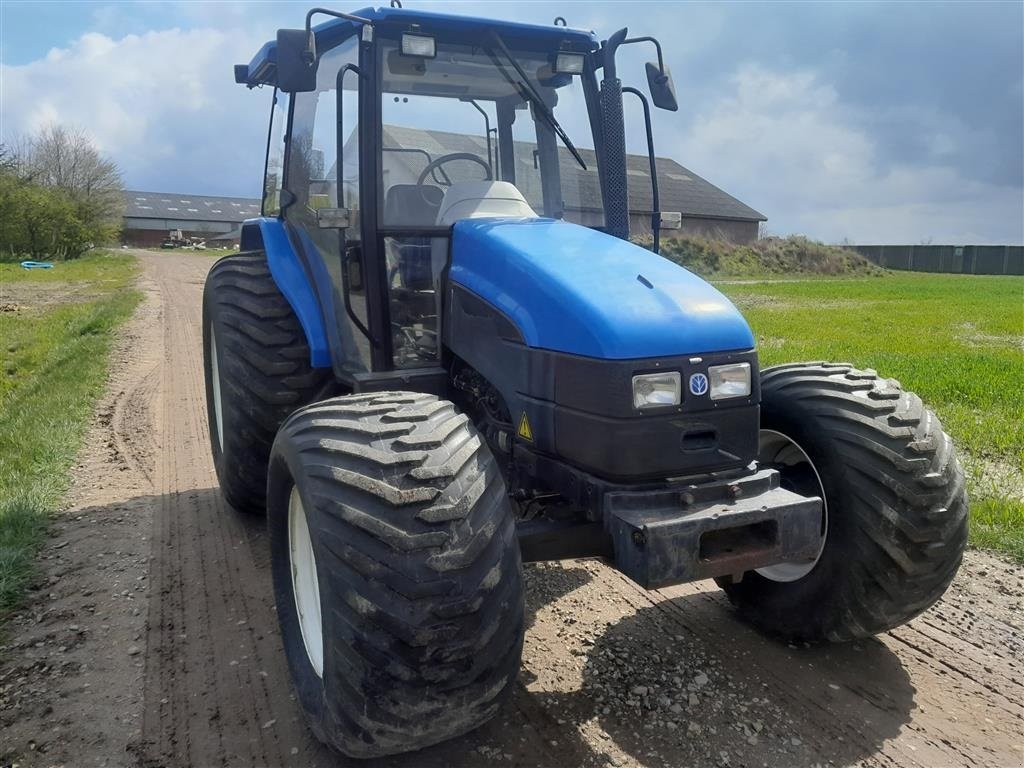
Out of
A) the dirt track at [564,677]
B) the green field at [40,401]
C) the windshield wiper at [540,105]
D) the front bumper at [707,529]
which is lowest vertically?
the dirt track at [564,677]

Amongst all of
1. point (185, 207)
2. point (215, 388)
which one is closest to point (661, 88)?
point (215, 388)

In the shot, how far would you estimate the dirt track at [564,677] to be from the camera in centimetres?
265

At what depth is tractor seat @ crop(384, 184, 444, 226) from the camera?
348cm

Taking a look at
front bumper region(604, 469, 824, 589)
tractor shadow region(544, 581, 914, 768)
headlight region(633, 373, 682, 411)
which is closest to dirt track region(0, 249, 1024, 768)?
tractor shadow region(544, 581, 914, 768)

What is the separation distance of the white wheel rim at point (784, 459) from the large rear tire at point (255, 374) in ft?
6.84

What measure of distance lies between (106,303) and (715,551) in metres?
16.0

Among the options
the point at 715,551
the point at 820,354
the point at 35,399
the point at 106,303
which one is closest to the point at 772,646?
the point at 715,551

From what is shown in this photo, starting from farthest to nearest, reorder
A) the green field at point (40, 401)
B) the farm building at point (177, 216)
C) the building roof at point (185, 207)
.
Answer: the building roof at point (185, 207), the farm building at point (177, 216), the green field at point (40, 401)

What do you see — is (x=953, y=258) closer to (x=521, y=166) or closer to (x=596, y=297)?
(x=521, y=166)

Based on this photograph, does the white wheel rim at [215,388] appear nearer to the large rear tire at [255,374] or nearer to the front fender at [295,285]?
the large rear tire at [255,374]

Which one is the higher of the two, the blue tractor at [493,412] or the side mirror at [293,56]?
the side mirror at [293,56]

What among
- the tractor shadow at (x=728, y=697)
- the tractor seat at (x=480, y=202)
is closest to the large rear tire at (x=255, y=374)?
the tractor seat at (x=480, y=202)

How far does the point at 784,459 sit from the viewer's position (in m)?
3.40

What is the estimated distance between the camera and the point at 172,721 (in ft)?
9.14
